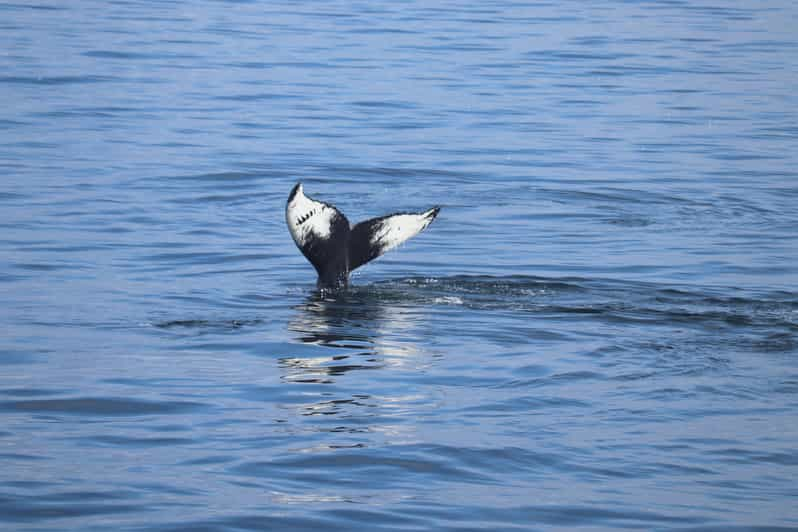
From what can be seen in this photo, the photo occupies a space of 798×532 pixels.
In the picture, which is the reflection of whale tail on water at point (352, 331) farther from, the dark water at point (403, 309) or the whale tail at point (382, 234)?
the whale tail at point (382, 234)

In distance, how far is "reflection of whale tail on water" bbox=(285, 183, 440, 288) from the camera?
10461 millimetres

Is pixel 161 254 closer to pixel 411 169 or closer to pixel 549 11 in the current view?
pixel 411 169

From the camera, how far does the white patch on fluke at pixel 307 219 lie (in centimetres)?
1051

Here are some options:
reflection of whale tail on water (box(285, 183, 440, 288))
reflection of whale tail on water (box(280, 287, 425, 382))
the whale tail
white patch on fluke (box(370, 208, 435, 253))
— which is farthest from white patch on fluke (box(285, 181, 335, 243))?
reflection of whale tail on water (box(280, 287, 425, 382))

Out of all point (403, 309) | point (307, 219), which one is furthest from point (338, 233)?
point (403, 309)

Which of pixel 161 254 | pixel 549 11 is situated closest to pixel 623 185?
pixel 161 254

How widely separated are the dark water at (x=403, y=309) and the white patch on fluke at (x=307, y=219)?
505 millimetres

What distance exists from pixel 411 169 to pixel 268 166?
1556 millimetres

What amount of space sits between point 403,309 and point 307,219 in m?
0.86

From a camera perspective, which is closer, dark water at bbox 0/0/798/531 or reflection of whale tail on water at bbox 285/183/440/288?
dark water at bbox 0/0/798/531

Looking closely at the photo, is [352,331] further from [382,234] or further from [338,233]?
[338,233]

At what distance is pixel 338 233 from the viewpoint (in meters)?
10.7

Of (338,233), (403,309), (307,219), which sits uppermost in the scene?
(307,219)

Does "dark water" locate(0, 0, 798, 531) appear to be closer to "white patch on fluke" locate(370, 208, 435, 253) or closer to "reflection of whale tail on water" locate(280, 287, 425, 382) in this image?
"reflection of whale tail on water" locate(280, 287, 425, 382)
